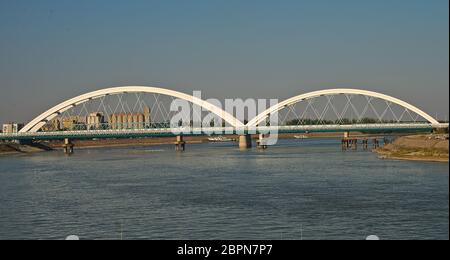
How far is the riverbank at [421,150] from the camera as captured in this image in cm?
4353

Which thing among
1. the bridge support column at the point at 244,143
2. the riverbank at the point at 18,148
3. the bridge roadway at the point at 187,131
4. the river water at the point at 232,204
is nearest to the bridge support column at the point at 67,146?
the bridge roadway at the point at 187,131

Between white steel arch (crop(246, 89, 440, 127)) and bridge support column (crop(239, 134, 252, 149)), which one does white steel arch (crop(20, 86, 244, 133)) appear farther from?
white steel arch (crop(246, 89, 440, 127))

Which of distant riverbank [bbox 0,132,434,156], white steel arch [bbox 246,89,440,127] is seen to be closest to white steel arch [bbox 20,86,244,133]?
distant riverbank [bbox 0,132,434,156]

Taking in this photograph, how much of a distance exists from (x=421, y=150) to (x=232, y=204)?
1099 inches

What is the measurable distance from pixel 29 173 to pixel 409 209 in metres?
26.0

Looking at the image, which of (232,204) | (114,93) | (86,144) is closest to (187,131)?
(114,93)

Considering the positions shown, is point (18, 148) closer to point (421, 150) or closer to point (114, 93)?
point (114, 93)

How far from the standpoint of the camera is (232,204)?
74.8ft

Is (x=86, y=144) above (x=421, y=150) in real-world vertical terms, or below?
below

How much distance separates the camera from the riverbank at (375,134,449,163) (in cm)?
4353

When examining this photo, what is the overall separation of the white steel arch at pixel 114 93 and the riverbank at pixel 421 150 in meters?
27.1
